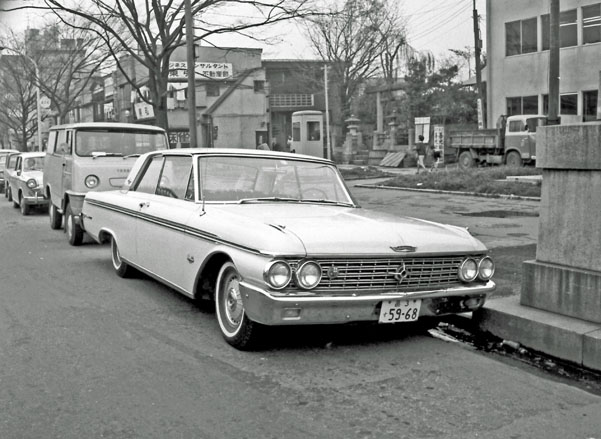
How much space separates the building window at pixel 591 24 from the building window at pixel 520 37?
98.6 inches

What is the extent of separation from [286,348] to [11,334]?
2.23 m

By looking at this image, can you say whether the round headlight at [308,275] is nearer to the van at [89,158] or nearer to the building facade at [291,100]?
the van at [89,158]

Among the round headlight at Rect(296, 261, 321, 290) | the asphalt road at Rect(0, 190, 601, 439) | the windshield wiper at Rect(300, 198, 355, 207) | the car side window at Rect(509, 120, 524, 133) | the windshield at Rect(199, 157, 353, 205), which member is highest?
the car side window at Rect(509, 120, 524, 133)

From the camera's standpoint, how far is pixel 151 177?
7.34 m

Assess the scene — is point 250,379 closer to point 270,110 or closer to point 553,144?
point 553,144

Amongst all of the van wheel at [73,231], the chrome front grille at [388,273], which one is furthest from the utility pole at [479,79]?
the chrome front grille at [388,273]

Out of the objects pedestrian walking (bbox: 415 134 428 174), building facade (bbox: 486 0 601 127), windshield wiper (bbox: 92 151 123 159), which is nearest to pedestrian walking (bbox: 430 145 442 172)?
pedestrian walking (bbox: 415 134 428 174)

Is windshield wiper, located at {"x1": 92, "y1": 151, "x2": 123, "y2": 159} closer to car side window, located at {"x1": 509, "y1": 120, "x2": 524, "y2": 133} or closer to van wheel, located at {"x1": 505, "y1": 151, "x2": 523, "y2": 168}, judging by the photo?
van wheel, located at {"x1": 505, "y1": 151, "x2": 523, "y2": 168}

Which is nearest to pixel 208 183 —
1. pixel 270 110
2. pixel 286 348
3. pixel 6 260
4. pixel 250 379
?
pixel 286 348

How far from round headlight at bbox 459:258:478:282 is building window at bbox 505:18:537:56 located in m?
27.8

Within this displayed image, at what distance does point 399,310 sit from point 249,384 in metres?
1.21

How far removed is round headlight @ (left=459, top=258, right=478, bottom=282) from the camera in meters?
5.24

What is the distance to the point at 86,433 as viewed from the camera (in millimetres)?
3645

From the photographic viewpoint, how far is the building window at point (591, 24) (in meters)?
27.8
